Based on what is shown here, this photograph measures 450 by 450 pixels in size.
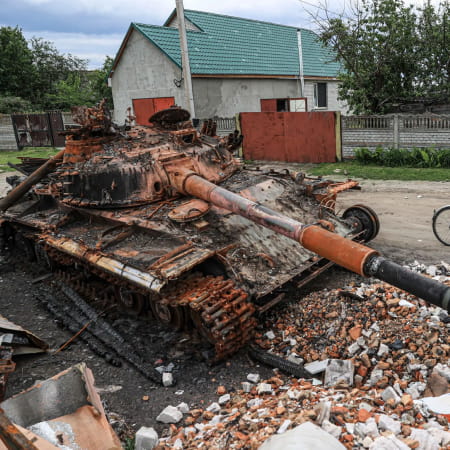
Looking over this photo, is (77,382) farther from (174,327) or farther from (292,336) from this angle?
(292,336)

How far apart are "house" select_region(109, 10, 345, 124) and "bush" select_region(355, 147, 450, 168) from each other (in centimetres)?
694

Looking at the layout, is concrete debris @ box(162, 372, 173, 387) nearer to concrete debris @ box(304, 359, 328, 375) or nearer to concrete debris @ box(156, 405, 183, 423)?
concrete debris @ box(156, 405, 183, 423)

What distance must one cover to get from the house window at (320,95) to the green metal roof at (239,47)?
657 mm

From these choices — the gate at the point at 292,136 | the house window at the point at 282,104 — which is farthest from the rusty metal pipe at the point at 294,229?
the house window at the point at 282,104

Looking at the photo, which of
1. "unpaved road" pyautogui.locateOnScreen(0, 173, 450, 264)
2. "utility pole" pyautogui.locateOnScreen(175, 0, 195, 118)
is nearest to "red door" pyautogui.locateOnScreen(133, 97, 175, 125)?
"utility pole" pyautogui.locateOnScreen(175, 0, 195, 118)

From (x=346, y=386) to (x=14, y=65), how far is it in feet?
118

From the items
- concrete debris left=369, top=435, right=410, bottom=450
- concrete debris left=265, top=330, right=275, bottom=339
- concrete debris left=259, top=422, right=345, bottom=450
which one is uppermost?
concrete debris left=259, top=422, right=345, bottom=450

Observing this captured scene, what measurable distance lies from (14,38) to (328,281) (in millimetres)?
34449

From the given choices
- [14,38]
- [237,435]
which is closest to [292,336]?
[237,435]

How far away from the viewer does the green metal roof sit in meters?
20.7

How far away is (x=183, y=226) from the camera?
6.39 m

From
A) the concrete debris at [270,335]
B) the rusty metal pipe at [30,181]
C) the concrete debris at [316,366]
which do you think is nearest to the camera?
the concrete debris at [316,366]

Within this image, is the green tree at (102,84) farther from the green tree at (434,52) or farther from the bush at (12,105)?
the green tree at (434,52)

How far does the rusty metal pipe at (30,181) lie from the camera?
28.2ft
